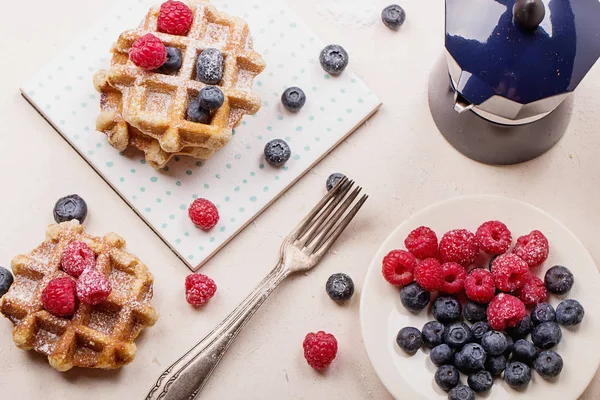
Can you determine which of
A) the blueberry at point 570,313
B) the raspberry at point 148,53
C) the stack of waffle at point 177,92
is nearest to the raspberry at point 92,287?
the stack of waffle at point 177,92

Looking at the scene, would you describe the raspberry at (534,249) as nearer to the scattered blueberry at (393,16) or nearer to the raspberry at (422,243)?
the raspberry at (422,243)

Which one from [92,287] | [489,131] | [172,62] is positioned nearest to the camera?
[92,287]

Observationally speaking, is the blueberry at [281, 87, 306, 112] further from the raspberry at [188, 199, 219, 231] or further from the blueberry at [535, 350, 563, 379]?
the blueberry at [535, 350, 563, 379]

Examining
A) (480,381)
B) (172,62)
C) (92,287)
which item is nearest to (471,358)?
(480,381)

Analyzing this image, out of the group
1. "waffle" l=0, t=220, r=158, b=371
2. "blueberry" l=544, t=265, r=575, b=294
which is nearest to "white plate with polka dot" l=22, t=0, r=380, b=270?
"waffle" l=0, t=220, r=158, b=371

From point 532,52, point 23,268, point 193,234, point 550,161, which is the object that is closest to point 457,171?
point 550,161

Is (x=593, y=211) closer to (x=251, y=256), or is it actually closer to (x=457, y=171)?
(x=457, y=171)

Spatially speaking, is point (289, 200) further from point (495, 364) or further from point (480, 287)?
point (495, 364)
